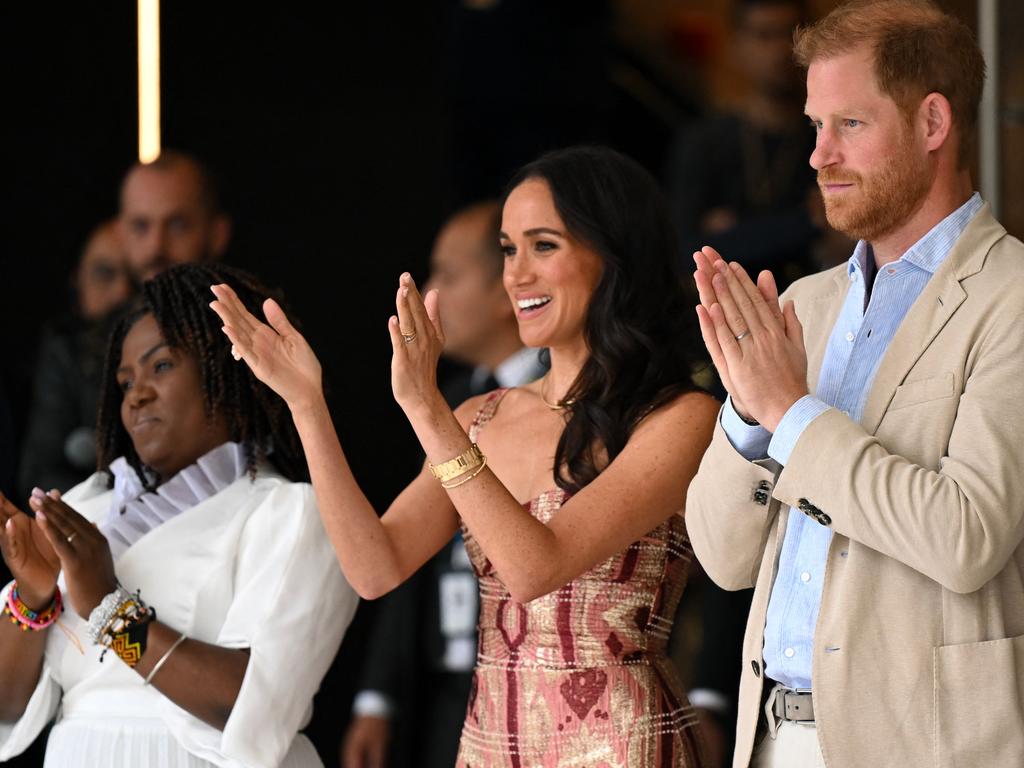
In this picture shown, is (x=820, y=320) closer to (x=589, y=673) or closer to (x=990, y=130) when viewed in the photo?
(x=589, y=673)

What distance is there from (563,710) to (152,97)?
2.89 m

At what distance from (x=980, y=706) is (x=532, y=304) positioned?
117 cm

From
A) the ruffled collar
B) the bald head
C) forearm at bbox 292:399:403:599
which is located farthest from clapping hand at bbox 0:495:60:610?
the bald head

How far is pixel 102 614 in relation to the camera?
2.92 metres

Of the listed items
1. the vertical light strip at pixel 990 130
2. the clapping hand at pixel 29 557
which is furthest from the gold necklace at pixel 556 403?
the vertical light strip at pixel 990 130

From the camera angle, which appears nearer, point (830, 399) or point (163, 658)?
point (830, 399)

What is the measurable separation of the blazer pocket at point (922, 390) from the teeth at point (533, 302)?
85 centimetres

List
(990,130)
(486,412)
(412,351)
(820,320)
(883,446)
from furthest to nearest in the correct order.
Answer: (990,130) < (486,412) < (412,351) < (820,320) < (883,446)

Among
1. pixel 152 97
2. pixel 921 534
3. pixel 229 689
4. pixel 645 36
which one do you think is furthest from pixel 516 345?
pixel 645 36

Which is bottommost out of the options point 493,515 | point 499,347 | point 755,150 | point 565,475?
point 493,515

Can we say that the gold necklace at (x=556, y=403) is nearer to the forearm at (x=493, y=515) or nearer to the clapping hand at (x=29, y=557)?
the forearm at (x=493, y=515)

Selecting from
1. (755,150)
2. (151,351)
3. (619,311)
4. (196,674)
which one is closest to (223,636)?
(196,674)

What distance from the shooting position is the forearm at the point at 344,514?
2.89m

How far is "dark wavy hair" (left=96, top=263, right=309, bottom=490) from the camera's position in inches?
125
